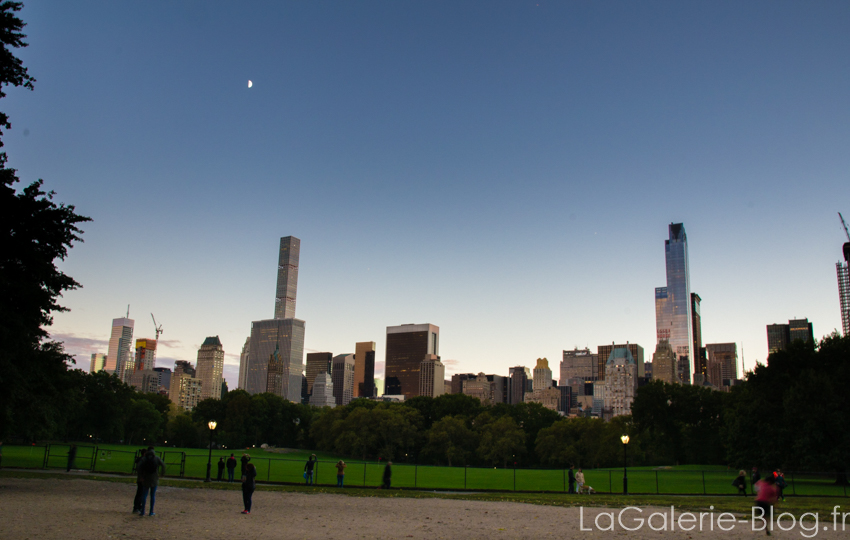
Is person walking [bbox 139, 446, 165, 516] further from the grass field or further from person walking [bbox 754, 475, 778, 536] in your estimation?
the grass field

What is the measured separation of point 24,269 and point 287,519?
1428cm

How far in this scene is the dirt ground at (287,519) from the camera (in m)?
16.5

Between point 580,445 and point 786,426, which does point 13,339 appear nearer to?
point 786,426

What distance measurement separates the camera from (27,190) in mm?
24500

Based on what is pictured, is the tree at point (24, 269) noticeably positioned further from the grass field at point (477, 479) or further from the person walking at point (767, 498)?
the person walking at point (767, 498)

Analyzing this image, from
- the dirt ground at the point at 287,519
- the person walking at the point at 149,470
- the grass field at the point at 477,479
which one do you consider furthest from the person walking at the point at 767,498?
the grass field at the point at 477,479

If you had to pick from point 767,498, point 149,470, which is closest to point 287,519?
point 149,470

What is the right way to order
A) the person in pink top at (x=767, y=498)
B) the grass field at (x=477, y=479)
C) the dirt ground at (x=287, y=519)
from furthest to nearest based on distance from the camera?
1. the grass field at (x=477, y=479)
2. the person in pink top at (x=767, y=498)
3. the dirt ground at (x=287, y=519)

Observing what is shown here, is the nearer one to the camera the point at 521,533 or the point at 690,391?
the point at 521,533

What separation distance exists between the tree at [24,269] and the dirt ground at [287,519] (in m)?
4.19

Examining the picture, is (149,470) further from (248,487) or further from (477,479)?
(477,479)

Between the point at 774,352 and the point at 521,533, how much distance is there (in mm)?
51818

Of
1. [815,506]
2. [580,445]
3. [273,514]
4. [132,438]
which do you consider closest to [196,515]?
[273,514]

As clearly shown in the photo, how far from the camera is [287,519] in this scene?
20000 millimetres
